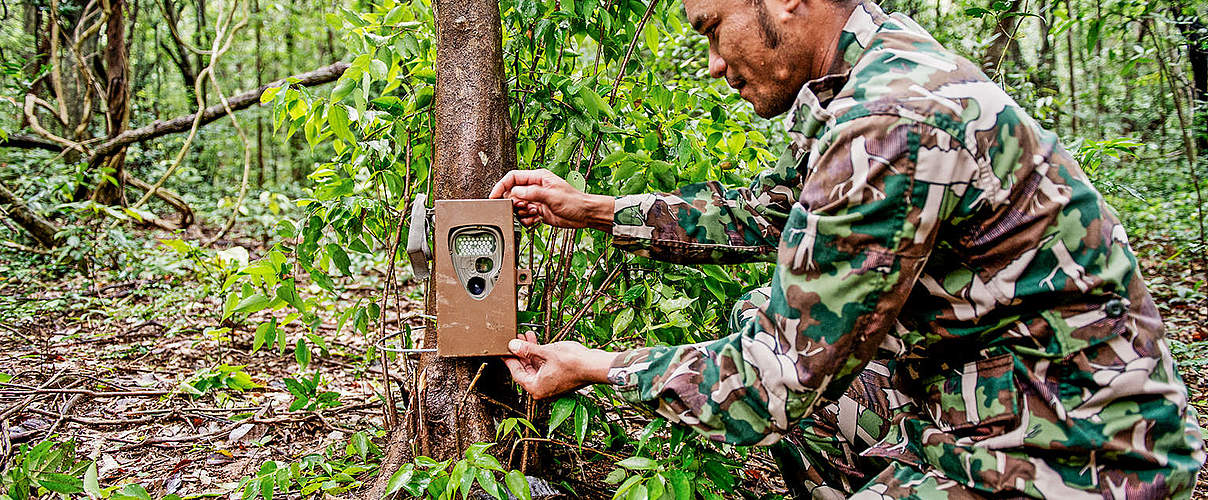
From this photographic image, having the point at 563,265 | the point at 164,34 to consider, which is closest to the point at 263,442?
the point at 563,265

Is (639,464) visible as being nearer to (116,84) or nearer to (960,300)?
(960,300)

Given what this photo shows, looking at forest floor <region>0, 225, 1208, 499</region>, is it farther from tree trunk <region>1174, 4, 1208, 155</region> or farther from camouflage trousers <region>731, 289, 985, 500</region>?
tree trunk <region>1174, 4, 1208, 155</region>

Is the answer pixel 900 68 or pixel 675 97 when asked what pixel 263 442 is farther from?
pixel 900 68

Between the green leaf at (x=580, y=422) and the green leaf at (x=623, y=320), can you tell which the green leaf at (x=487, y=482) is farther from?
the green leaf at (x=623, y=320)

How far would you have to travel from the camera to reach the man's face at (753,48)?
1468 mm

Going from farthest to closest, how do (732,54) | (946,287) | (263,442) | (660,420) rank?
(263,442) → (660,420) → (732,54) → (946,287)

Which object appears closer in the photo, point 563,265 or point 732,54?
point 732,54

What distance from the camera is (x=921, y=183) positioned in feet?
4.07

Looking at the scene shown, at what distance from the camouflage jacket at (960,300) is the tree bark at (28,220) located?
4.90 metres

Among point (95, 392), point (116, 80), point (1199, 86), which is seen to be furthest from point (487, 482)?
point (1199, 86)

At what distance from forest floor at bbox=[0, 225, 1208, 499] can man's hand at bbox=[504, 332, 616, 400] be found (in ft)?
1.67

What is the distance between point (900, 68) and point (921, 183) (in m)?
0.23

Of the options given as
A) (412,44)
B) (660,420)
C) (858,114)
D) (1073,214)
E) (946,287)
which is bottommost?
(660,420)

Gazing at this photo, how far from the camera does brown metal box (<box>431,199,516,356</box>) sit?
1772 mm
